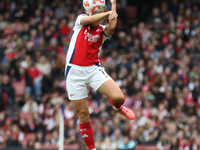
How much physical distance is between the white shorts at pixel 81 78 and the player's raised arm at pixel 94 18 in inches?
30.2

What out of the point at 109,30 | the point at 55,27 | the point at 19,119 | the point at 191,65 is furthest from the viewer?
the point at 55,27

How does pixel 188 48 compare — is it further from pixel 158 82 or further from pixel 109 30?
pixel 109 30

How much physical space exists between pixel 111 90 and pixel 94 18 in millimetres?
1212

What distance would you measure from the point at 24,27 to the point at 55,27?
141cm

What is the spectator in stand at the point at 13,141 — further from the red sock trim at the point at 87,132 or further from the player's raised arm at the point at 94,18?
the player's raised arm at the point at 94,18

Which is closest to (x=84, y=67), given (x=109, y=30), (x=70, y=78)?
(x=70, y=78)

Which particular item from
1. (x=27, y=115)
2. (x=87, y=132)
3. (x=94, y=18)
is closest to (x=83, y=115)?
(x=87, y=132)

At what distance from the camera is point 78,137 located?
11555mm

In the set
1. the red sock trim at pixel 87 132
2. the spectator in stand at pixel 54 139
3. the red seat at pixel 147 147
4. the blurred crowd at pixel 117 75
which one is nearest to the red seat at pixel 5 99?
the blurred crowd at pixel 117 75

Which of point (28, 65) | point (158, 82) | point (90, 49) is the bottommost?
point (158, 82)

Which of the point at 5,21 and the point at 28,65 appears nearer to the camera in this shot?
the point at 28,65

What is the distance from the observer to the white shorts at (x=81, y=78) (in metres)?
6.10

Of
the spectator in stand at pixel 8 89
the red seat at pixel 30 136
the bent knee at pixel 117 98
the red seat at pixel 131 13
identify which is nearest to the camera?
the bent knee at pixel 117 98

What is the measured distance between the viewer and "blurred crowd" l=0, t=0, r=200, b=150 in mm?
11547
